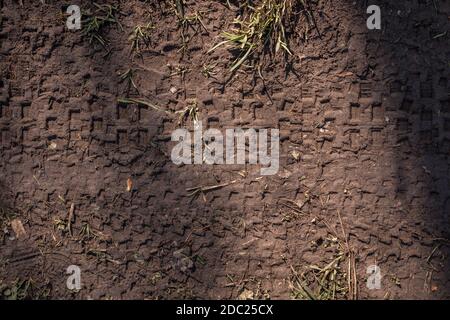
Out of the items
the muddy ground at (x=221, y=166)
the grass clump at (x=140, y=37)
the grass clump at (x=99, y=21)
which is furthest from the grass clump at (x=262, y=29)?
the grass clump at (x=99, y=21)

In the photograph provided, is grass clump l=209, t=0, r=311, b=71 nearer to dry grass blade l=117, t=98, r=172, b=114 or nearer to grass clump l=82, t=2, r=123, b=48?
dry grass blade l=117, t=98, r=172, b=114

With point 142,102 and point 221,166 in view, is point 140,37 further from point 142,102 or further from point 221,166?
point 221,166

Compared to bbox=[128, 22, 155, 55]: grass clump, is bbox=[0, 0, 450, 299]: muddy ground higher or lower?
lower

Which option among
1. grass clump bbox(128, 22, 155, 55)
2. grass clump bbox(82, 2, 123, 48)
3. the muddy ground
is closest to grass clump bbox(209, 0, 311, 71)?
the muddy ground

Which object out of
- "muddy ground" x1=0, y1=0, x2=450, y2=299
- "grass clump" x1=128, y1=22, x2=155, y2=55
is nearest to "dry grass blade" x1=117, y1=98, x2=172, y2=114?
"muddy ground" x1=0, y1=0, x2=450, y2=299

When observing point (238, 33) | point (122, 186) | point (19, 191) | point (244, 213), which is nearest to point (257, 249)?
point (244, 213)

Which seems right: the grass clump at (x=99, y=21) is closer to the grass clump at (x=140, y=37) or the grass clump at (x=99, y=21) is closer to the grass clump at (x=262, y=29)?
the grass clump at (x=140, y=37)
